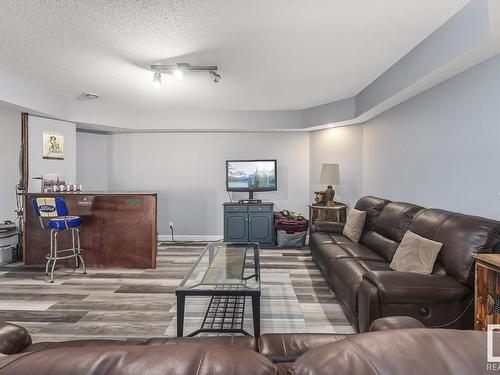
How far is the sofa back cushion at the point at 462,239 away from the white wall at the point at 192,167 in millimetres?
3308

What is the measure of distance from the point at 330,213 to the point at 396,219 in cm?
169

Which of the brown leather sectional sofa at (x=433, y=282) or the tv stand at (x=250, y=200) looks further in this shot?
the tv stand at (x=250, y=200)

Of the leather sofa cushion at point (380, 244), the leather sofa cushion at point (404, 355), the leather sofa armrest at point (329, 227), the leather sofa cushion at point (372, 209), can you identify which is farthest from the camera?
the leather sofa armrest at point (329, 227)

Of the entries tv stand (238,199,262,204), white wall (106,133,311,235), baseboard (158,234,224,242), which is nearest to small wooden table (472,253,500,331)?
tv stand (238,199,262,204)

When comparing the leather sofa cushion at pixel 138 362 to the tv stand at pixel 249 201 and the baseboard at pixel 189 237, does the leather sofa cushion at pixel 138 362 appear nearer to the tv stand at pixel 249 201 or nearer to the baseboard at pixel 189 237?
the tv stand at pixel 249 201

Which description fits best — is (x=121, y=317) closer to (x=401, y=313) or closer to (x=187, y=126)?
(x=401, y=313)

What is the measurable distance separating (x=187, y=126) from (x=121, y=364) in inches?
196

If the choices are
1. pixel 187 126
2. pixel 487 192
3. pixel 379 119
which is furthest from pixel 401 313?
pixel 187 126

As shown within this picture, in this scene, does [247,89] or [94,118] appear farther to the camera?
[94,118]

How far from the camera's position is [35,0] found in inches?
Answer: 76.4

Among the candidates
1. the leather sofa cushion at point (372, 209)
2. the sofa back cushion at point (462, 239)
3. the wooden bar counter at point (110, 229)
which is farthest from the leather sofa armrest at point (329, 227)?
the wooden bar counter at point (110, 229)

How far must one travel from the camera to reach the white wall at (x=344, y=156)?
467 centimetres

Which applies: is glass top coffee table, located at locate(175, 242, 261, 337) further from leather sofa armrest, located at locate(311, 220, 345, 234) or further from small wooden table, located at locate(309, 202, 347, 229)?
small wooden table, located at locate(309, 202, 347, 229)

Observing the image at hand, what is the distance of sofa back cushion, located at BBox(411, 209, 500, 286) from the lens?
1.87 metres
